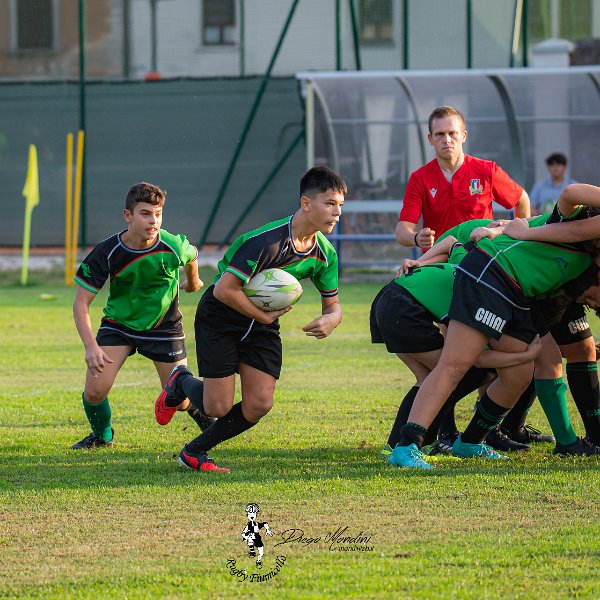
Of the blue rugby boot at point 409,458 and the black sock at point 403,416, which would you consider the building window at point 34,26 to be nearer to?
the black sock at point 403,416

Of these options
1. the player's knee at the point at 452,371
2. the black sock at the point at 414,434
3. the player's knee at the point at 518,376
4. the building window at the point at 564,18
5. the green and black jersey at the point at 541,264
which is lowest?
the black sock at the point at 414,434

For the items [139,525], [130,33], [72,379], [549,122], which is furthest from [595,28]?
[139,525]

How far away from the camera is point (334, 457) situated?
600 centimetres

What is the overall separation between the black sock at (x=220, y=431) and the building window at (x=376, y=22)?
1555cm

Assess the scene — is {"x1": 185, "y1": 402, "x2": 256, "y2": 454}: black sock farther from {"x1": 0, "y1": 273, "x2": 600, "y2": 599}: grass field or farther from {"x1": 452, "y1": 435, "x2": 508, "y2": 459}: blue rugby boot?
{"x1": 452, "y1": 435, "x2": 508, "y2": 459}: blue rugby boot

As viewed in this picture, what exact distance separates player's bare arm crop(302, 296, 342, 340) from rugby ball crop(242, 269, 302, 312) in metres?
0.17

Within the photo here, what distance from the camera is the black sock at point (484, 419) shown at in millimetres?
5875

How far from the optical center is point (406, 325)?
5.86 m

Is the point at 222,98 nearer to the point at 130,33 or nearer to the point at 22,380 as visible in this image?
the point at 130,33

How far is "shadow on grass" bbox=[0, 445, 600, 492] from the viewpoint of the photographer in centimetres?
540

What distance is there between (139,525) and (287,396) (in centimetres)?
357

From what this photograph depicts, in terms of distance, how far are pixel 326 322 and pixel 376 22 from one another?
16.1m

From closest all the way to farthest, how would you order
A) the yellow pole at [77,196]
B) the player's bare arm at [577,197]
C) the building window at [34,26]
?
the player's bare arm at [577,197]
the yellow pole at [77,196]
the building window at [34,26]

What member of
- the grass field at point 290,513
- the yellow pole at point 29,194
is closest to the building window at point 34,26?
the yellow pole at point 29,194
